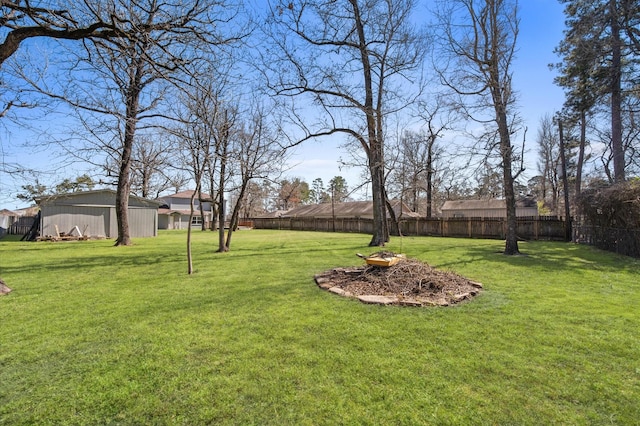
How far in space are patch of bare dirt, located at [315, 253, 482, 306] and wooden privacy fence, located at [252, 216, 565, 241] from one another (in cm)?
1342

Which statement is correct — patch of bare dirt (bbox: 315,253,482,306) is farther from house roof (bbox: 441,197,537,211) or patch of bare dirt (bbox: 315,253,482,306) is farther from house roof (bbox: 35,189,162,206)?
house roof (bbox: 441,197,537,211)

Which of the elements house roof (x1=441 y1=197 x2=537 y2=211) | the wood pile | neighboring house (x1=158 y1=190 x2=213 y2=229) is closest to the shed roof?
the wood pile

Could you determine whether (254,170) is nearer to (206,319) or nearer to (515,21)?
(206,319)

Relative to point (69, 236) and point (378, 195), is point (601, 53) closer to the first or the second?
point (378, 195)

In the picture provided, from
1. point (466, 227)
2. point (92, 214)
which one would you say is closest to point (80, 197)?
point (92, 214)

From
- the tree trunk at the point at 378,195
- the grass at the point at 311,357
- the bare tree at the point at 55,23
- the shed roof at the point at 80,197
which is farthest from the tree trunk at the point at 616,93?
the shed roof at the point at 80,197

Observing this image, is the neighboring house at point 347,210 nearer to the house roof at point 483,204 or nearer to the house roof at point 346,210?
the house roof at point 346,210

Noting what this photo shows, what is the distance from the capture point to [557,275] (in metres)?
6.16

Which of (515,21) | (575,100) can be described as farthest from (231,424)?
(575,100)

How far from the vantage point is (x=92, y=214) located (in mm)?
17422

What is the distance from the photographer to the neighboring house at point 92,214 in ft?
52.7

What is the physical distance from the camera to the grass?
1936 millimetres

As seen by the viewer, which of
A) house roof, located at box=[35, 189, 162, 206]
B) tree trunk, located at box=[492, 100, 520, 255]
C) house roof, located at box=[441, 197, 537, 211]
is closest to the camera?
tree trunk, located at box=[492, 100, 520, 255]

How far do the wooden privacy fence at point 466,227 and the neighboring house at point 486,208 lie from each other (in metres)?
16.2
